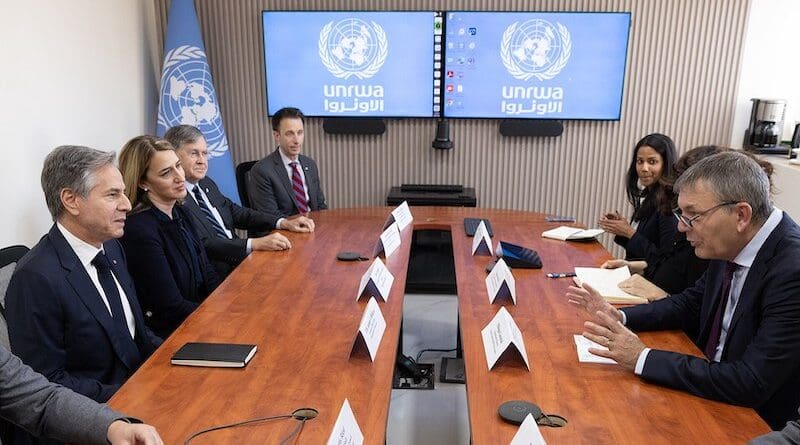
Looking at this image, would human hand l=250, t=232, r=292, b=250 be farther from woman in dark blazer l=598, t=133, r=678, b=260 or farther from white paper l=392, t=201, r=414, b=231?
Answer: woman in dark blazer l=598, t=133, r=678, b=260

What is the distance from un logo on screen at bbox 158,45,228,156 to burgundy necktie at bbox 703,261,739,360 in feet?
12.2

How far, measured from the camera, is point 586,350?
5.89ft

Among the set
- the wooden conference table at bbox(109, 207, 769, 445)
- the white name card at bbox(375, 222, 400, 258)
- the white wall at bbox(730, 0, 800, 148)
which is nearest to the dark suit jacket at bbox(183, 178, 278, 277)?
the wooden conference table at bbox(109, 207, 769, 445)

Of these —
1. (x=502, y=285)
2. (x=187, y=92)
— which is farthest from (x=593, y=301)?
(x=187, y=92)

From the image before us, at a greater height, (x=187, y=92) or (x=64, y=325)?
(x=187, y=92)

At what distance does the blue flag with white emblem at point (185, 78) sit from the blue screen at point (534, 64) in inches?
73.2

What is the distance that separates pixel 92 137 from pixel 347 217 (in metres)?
1.71

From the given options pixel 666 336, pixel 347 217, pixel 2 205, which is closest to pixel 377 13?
pixel 347 217

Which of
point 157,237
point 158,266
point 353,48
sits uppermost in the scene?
point 353,48

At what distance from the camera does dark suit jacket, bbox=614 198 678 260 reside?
267cm

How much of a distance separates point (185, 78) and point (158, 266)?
100 inches

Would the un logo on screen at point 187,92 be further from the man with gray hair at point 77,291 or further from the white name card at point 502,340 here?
the white name card at point 502,340

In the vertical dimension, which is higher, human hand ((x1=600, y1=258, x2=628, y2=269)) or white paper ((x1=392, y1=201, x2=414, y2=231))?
white paper ((x1=392, y1=201, x2=414, y2=231))

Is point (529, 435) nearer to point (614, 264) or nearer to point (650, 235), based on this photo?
point (614, 264)
